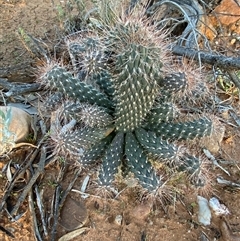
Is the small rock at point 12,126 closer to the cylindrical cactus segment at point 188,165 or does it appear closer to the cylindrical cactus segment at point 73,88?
the cylindrical cactus segment at point 73,88

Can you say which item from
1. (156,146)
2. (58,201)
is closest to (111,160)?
(156,146)

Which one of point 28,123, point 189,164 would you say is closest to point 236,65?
point 189,164

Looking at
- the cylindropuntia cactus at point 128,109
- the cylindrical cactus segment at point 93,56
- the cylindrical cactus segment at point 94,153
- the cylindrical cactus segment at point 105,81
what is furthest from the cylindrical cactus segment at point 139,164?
the cylindrical cactus segment at point 93,56

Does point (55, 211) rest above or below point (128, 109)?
below

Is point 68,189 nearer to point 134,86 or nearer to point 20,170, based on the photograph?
point 20,170

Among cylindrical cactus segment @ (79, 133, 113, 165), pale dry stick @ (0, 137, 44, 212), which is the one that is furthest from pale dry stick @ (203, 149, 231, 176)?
pale dry stick @ (0, 137, 44, 212)

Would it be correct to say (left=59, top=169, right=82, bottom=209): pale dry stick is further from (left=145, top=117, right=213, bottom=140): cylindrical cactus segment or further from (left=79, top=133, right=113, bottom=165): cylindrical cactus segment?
(left=145, top=117, right=213, bottom=140): cylindrical cactus segment
